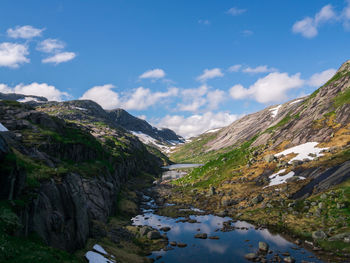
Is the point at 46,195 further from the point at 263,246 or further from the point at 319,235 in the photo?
the point at 319,235

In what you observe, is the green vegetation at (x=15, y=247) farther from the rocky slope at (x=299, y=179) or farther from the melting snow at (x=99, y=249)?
the rocky slope at (x=299, y=179)

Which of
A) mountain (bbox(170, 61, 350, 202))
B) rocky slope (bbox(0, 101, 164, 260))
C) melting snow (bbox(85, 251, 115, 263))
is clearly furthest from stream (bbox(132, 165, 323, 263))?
mountain (bbox(170, 61, 350, 202))

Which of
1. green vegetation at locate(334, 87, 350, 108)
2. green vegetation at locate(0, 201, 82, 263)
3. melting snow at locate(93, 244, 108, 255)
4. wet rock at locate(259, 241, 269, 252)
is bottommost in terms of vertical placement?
wet rock at locate(259, 241, 269, 252)

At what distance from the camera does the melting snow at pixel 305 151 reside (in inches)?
2687

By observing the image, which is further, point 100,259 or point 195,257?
point 195,257

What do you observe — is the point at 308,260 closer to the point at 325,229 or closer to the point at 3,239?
the point at 325,229

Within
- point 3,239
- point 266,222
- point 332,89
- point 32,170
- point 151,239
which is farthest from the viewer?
point 332,89

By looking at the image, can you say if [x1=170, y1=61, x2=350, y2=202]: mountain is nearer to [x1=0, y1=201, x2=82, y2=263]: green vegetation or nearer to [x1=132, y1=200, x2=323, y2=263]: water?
[x1=132, y1=200, x2=323, y2=263]: water

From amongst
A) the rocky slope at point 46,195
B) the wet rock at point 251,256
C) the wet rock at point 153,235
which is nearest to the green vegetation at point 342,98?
the wet rock at point 251,256

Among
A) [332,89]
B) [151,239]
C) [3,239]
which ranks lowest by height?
[151,239]

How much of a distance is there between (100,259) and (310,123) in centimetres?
8587

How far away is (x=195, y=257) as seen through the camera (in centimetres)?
3731

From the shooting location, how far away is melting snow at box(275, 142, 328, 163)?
68244 millimetres

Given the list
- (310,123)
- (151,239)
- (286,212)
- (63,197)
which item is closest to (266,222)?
(286,212)
